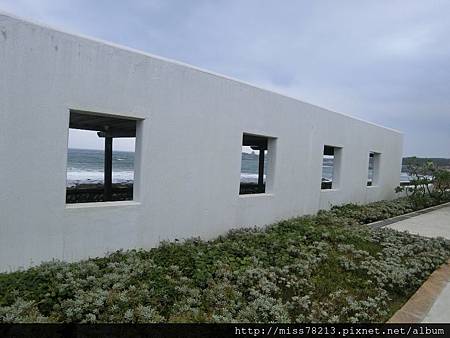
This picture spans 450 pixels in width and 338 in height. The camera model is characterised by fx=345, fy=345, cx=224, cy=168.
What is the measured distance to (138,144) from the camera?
16.5 ft

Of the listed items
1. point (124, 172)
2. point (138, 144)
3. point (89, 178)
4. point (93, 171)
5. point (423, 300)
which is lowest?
point (93, 171)

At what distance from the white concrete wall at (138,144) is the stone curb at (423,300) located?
326 cm

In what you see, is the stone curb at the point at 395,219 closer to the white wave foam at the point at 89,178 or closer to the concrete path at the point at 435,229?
the concrete path at the point at 435,229

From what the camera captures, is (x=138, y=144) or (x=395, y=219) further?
(x=395, y=219)

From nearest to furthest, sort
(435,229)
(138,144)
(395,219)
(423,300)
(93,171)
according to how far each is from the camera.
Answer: (423,300) → (138,144) → (435,229) → (395,219) → (93,171)

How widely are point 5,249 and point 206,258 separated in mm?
2366

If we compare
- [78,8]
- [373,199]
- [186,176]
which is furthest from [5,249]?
[373,199]

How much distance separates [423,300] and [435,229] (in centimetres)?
536

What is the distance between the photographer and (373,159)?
1298cm

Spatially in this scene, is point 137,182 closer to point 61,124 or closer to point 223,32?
point 61,124

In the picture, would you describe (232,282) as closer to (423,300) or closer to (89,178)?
(423,300)

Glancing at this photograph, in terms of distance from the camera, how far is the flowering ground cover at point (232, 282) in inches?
124

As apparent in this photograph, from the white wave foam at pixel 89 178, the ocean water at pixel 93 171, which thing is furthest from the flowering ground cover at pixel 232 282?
the white wave foam at pixel 89 178

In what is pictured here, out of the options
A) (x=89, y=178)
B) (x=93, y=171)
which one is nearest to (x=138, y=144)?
(x=89, y=178)
